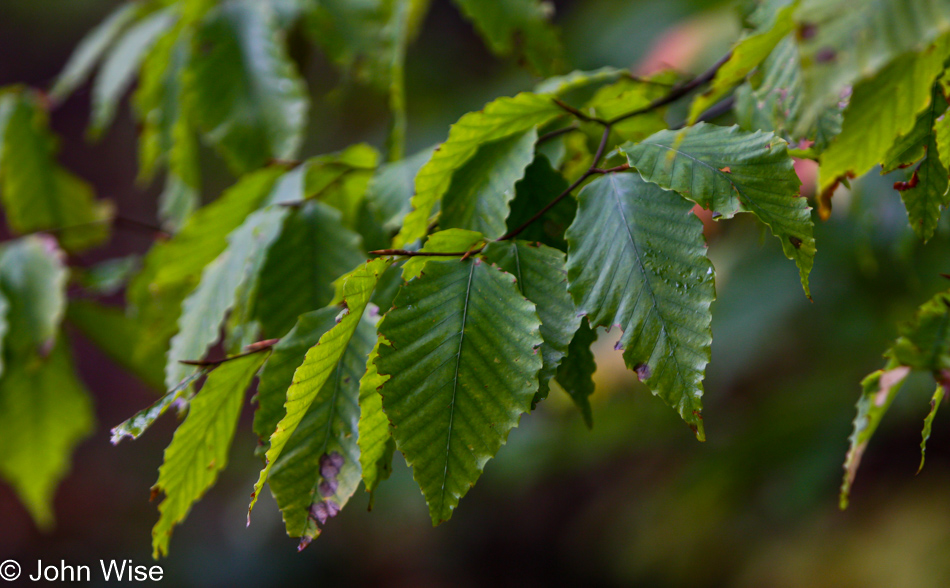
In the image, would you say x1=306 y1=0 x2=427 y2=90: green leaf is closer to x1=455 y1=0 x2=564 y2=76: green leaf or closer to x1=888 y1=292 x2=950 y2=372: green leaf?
x1=455 y1=0 x2=564 y2=76: green leaf

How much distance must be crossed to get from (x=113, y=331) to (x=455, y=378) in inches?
33.5

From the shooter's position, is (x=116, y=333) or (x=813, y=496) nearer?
(x=116, y=333)

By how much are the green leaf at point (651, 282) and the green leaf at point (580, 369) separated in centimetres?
7

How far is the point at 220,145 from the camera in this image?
0.79m

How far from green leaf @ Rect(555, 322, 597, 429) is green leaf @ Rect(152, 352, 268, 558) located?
207mm

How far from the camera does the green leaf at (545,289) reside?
0.41 meters

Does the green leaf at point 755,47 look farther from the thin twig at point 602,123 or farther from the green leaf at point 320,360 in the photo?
the green leaf at point 320,360

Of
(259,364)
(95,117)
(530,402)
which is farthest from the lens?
(95,117)

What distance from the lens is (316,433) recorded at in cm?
45

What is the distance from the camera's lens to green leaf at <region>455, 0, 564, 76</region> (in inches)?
29.6

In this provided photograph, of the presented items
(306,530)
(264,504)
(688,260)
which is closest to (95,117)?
(306,530)

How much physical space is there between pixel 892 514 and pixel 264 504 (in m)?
2.21

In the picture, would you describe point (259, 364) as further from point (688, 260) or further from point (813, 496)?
point (813, 496)

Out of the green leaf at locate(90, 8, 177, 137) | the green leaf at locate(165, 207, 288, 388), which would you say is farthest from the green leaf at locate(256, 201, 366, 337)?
the green leaf at locate(90, 8, 177, 137)
